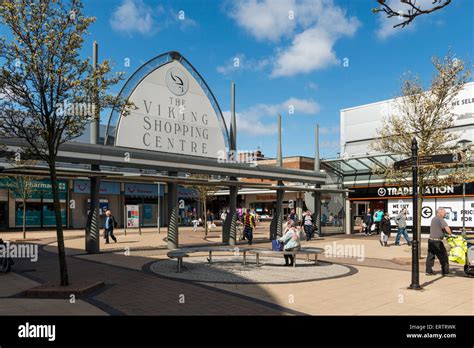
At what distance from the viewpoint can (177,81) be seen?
60.3 feet

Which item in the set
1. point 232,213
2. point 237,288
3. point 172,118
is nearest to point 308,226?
point 232,213

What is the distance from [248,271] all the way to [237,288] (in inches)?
101

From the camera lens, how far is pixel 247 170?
20672 mm

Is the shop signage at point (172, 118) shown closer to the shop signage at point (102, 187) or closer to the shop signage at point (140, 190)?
the shop signage at point (102, 187)

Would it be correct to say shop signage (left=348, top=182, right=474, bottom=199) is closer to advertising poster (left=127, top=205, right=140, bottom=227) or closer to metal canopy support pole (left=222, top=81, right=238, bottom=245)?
metal canopy support pole (left=222, top=81, right=238, bottom=245)

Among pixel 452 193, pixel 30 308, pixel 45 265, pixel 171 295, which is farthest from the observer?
pixel 452 193

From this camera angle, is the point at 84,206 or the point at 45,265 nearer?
the point at 45,265

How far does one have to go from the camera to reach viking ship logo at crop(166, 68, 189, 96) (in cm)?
1803

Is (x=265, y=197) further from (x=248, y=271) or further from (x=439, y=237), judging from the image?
(x=439, y=237)

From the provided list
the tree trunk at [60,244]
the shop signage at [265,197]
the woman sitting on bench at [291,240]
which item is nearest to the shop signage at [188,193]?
the shop signage at [265,197]

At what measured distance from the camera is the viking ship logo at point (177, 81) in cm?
1803

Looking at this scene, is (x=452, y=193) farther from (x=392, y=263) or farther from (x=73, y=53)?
(x=73, y=53)
